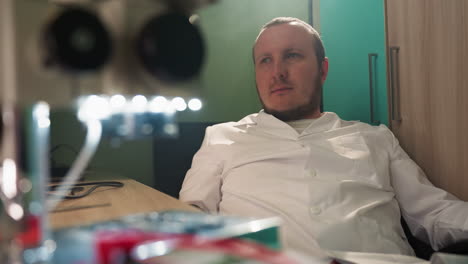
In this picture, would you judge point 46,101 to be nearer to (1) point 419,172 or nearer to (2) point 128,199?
(2) point 128,199

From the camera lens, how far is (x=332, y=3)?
191 centimetres

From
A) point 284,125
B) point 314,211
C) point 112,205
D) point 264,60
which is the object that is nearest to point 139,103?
point 112,205

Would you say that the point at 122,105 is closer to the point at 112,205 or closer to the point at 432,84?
the point at 112,205

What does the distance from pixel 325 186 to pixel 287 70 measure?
45 centimetres

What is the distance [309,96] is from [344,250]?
578mm

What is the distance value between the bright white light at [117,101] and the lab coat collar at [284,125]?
828mm

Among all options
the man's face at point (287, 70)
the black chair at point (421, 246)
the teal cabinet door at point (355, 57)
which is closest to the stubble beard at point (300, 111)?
the man's face at point (287, 70)

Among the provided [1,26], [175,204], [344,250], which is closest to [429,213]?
[344,250]

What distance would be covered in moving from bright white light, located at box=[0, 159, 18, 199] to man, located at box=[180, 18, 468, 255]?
28.1 inches

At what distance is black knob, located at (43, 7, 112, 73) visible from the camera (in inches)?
16.5

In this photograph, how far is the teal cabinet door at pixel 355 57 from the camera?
5.31 ft

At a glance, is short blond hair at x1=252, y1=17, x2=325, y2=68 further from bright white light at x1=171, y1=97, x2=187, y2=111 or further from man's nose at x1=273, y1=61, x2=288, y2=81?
bright white light at x1=171, y1=97, x2=187, y2=111

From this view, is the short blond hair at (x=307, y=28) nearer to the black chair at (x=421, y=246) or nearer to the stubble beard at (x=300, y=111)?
the stubble beard at (x=300, y=111)

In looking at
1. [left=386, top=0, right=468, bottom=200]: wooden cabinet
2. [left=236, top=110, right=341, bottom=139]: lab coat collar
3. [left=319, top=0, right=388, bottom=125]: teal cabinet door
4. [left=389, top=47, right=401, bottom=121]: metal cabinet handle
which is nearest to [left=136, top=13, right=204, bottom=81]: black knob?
[left=236, top=110, right=341, bottom=139]: lab coat collar
